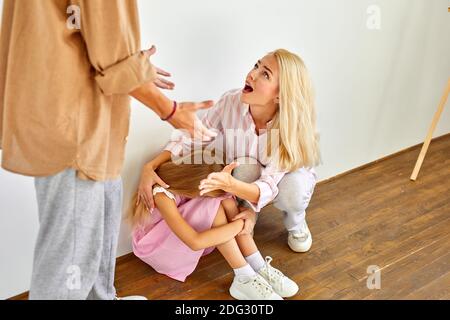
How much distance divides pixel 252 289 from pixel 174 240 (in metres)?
0.33

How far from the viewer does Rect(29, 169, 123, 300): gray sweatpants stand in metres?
1.36

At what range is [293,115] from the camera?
2021 millimetres

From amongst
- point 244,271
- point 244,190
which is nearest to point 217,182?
point 244,190

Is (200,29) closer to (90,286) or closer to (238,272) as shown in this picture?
(238,272)

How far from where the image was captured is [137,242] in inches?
83.1

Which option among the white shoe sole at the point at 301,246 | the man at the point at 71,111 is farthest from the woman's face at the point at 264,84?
the man at the point at 71,111

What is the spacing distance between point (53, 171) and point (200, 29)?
97cm

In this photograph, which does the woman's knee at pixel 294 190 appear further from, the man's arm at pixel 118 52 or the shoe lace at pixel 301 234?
the man's arm at pixel 118 52

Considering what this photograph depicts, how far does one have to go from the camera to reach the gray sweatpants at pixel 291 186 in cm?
212

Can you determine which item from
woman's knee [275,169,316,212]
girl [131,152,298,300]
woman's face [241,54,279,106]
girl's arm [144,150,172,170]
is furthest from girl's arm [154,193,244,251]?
woman's face [241,54,279,106]

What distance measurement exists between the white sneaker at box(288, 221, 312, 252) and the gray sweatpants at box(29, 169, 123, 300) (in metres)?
0.94
